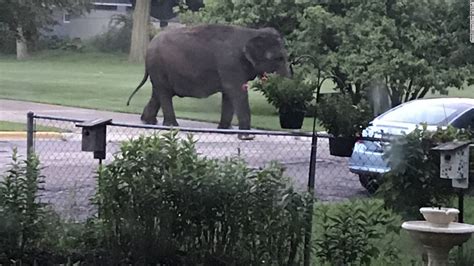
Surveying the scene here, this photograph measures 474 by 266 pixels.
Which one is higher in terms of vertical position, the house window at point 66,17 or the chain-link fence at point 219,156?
the house window at point 66,17

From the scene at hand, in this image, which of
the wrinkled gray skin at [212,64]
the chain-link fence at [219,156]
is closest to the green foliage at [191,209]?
the chain-link fence at [219,156]

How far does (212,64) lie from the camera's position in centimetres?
2394

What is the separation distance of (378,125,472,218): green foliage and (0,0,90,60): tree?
11974mm

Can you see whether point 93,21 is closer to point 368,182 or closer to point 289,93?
point 289,93

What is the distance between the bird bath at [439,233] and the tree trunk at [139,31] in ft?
68.5

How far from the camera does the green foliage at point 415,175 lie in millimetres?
8047

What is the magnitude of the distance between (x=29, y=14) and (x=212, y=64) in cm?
485

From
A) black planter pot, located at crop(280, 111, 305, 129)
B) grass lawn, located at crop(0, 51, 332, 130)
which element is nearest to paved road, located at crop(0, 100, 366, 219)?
black planter pot, located at crop(280, 111, 305, 129)

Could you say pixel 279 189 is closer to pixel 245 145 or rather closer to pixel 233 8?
pixel 245 145

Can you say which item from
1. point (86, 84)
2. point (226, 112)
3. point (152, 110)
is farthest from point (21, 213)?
point (86, 84)

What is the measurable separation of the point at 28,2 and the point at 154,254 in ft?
43.2

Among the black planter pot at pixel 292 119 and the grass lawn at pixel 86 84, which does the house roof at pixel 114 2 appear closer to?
the grass lawn at pixel 86 84

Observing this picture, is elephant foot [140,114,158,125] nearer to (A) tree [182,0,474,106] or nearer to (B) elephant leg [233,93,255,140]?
(B) elephant leg [233,93,255,140]

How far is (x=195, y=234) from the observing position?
7.54 m
